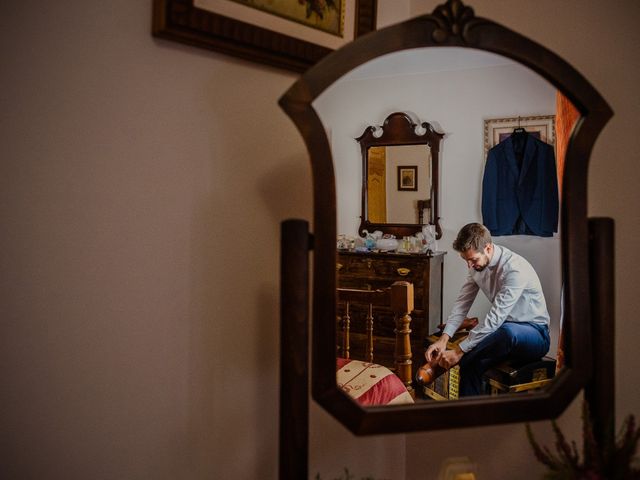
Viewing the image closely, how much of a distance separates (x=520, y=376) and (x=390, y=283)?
31cm

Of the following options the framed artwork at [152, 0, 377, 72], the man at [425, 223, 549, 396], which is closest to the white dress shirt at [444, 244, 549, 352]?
the man at [425, 223, 549, 396]

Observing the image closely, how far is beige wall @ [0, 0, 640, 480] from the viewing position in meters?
0.79

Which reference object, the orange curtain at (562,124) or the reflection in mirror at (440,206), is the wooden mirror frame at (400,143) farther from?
the orange curtain at (562,124)

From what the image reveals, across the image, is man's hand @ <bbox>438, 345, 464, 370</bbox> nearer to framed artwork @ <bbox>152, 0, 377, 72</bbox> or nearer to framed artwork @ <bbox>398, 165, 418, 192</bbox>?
framed artwork @ <bbox>398, 165, 418, 192</bbox>

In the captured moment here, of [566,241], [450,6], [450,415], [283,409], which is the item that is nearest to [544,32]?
[450,6]

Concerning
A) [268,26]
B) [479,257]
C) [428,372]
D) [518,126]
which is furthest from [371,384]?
[268,26]

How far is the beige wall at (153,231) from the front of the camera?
2.59ft

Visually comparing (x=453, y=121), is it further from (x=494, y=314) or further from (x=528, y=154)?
(x=494, y=314)

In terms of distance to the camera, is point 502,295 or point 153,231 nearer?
point 153,231

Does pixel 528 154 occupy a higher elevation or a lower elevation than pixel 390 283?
higher

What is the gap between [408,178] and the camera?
103 centimetres

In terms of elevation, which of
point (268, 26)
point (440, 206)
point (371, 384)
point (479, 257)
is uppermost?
point (268, 26)

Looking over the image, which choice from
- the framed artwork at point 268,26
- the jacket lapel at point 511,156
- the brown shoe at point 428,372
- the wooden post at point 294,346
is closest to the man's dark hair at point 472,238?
the jacket lapel at point 511,156

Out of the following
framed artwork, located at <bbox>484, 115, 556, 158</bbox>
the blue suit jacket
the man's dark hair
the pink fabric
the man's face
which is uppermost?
framed artwork, located at <bbox>484, 115, 556, 158</bbox>
